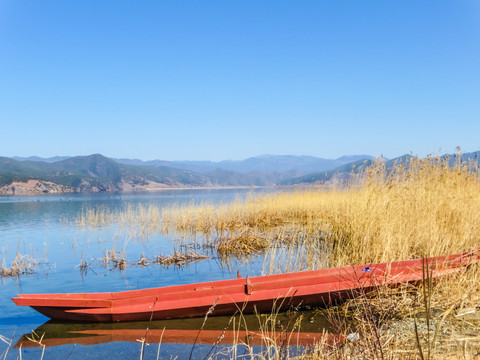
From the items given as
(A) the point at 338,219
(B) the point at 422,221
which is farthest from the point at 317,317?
(A) the point at 338,219

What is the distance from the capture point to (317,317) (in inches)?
223

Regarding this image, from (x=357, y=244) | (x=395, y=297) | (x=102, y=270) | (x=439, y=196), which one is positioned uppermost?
(x=439, y=196)

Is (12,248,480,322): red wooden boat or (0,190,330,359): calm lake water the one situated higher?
(12,248,480,322): red wooden boat

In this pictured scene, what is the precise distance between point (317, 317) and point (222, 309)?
1.42 m

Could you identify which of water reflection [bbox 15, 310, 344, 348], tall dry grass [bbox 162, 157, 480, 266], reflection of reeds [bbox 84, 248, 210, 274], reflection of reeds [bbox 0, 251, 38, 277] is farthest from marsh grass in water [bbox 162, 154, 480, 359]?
reflection of reeds [bbox 0, 251, 38, 277]

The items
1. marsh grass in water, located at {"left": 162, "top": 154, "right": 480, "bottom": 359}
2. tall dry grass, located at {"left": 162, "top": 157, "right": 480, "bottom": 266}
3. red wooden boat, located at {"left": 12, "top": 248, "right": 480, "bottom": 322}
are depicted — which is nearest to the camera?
marsh grass in water, located at {"left": 162, "top": 154, "right": 480, "bottom": 359}

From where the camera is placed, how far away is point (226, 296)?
561 cm

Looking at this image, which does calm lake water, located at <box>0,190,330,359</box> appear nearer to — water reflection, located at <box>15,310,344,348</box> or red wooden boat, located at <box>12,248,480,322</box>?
water reflection, located at <box>15,310,344,348</box>

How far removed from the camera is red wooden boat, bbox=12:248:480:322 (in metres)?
5.52

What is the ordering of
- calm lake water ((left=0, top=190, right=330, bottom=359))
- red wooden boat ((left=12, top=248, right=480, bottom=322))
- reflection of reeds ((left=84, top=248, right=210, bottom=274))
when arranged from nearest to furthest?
calm lake water ((left=0, top=190, right=330, bottom=359)), red wooden boat ((left=12, top=248, right=480, bottom=322)), reflection of reeds ((left=84, top=248, right=210, bottom=274))

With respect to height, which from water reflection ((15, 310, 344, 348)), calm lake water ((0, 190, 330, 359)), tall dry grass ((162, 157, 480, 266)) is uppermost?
tall dry grass ((162, 157, 480, 266))

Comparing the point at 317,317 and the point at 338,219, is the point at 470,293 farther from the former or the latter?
the point at 338,219

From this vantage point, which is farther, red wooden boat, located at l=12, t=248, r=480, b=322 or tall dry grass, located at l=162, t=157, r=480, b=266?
tall dry grass, located at l=162, t=157, r=480, b=266

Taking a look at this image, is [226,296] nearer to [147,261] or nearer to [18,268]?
[147,261]
